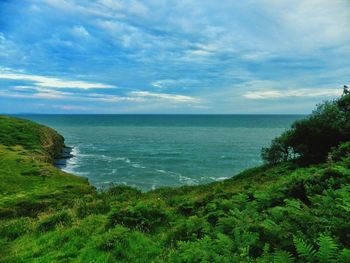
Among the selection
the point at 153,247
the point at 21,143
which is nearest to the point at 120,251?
the point at 153,247

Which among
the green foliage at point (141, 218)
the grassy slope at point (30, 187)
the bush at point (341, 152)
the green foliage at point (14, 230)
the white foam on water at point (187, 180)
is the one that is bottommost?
the white foam on water at point (187, 180)

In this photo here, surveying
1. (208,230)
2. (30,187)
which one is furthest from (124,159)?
(208,230)

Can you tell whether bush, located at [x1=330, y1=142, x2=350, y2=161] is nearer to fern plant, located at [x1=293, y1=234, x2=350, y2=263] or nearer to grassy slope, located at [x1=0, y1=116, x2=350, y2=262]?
grassy slope, located at [x1=0, y1=116, x2=350, y2=262]

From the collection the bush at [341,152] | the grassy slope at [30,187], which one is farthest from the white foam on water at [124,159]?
the bush at [341,152]

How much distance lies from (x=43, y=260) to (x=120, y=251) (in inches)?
111

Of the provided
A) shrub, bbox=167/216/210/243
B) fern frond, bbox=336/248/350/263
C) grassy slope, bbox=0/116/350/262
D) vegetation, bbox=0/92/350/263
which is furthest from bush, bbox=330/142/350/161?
fern frond, bbox=336/248/350/263

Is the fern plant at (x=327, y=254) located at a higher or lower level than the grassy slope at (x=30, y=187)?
higher

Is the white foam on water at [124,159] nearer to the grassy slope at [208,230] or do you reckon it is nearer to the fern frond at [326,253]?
the grassy slope at [208,230]

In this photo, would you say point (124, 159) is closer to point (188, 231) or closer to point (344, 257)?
point (188, 231)

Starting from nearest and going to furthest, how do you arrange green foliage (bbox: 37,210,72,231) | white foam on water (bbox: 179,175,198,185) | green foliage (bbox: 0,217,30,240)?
green foliage (bbox: 0,217,30,240)
green foliage (bbox: 37,210,72,231)
white foam on water (bbox: 179,175,198,185)

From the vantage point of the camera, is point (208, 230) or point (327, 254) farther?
point (208, 230)

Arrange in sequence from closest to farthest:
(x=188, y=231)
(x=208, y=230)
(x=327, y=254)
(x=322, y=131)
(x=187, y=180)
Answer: (x=327, y=254), (x=208, y=230), (x=188, y=231), (x=322, y=131), (x=187, y=180)

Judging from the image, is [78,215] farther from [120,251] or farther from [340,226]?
[340,226]

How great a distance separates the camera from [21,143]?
7012cm
